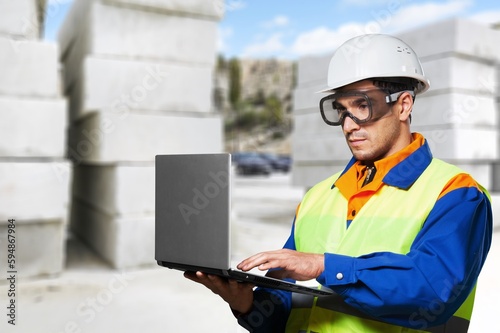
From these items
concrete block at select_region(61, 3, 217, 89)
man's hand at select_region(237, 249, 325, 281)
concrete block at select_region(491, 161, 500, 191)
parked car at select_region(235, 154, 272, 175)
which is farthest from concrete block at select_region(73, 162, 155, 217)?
parked car at select_region(235, 154, 272, 175)

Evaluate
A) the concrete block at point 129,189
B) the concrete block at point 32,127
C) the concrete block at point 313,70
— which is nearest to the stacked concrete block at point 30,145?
the concrete block at point 32,127

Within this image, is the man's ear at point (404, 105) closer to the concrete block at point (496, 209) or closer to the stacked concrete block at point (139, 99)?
the stacked concrete block at point (139, 99)

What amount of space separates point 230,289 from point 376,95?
744 millimetres

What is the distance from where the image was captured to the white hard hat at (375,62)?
1603 mm

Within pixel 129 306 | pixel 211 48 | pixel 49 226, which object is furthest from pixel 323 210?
pixel 211 48

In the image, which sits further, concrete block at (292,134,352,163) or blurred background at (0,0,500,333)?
concrete block at (292,134,352,163)

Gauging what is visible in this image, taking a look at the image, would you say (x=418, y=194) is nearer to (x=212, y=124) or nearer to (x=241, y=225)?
(x=212, y=124)

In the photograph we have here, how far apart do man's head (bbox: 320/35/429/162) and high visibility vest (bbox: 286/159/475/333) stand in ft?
0.47

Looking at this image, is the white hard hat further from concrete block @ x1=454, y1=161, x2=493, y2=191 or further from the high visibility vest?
concrete block @ x1=454, y1=161, x2=493, y2=191

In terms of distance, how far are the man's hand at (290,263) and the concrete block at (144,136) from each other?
14.9ft

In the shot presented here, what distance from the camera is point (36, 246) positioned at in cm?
533

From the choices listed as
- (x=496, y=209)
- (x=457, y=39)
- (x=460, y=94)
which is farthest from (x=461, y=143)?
(x=496, y=209)

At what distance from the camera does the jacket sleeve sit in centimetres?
128

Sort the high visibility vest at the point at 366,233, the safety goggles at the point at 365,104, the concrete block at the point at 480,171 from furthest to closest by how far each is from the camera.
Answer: the concrete block at the point at 480,171 < the safety goggles at the point at 365,104 < the high visibility vest at the point at 366,233
